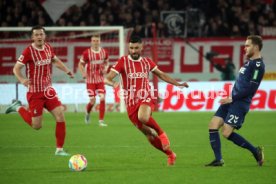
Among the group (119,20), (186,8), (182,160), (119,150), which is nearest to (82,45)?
(119,20)

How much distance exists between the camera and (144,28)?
2419cm

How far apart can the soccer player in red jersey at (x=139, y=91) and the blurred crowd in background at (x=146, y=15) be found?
13.7 metres

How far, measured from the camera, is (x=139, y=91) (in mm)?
10211

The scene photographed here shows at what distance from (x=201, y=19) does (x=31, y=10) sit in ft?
20.4

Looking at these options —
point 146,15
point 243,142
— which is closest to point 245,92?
point 243,142

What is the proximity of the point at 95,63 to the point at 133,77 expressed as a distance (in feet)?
27.8

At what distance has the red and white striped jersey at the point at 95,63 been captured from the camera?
60.8 feet

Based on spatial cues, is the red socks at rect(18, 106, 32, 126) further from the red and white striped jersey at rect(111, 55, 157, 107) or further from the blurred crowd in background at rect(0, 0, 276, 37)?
the blurred crowd in background at rect(0, 0, 276, 37)

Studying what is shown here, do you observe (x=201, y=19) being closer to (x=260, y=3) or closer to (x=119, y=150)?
(x=260, y=3)

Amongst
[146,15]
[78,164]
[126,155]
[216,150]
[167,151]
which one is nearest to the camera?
[78,164]

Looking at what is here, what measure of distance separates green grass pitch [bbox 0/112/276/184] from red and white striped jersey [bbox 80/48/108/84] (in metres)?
1.25

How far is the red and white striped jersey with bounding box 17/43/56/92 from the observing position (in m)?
11.4

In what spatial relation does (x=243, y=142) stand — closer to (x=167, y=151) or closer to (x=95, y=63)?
(x=167, y=151)

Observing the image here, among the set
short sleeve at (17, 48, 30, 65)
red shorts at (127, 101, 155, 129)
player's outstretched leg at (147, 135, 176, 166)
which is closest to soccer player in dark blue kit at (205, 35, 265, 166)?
player's outstretched leg at (147, 135, 176, 166)
